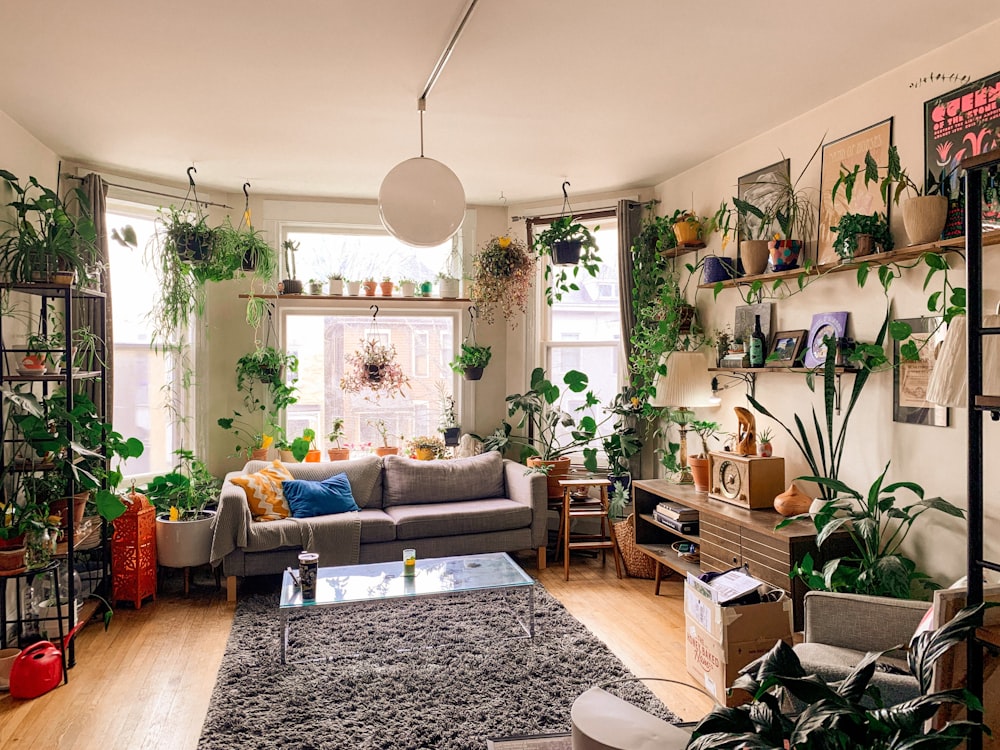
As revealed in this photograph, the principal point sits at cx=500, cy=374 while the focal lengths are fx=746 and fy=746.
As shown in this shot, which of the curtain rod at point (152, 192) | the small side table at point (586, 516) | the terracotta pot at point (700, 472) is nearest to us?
the terracotta pot at point (700, 472)

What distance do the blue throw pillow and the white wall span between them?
2580 millimetres

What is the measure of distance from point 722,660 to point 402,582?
1.60 meters

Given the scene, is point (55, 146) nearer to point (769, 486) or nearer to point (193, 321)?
point (193, 321)

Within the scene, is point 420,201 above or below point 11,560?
above

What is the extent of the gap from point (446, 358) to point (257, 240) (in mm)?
1689

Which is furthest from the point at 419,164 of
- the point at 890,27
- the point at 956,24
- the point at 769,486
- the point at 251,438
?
the point at 251,438

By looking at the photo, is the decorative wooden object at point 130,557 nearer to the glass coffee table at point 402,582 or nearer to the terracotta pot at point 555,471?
the glass coffee table at point 402,582

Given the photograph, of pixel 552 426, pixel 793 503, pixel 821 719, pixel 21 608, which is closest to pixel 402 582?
pixel 21 608

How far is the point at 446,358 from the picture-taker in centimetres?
596

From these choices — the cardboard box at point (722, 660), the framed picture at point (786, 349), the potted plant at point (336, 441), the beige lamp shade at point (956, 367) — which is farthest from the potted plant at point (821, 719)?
the potted plant at point (336, 441)

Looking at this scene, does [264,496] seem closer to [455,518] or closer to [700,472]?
[455,518]

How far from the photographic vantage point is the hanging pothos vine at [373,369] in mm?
5645

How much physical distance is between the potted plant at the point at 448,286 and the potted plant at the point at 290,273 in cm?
105

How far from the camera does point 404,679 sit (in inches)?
131
